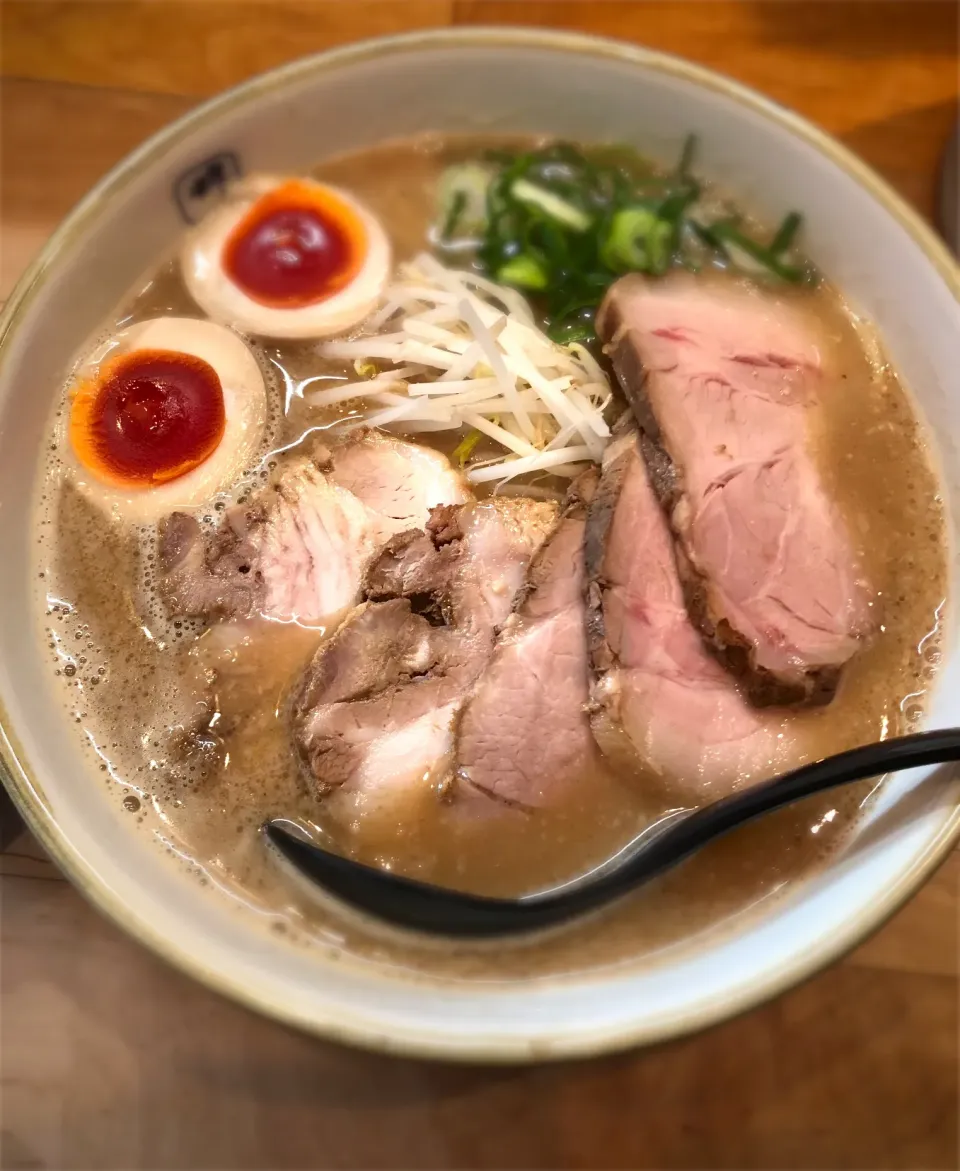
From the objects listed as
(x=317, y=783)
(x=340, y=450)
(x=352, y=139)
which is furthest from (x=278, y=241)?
(x=317, y=783)

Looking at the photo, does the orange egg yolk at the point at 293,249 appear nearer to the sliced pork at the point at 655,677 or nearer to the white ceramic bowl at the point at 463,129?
the white ceramic bowl at the point at 463,129

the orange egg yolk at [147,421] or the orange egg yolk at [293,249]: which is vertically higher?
the orange egg yolk at [293,249]

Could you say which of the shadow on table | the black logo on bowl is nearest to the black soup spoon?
the black logo on bowl

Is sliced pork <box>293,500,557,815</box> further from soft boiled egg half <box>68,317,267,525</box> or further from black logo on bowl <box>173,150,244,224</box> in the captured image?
black logo on bowl <box>173,150,244,224</box>

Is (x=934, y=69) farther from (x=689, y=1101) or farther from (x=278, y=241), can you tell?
(x=689, y=1101)

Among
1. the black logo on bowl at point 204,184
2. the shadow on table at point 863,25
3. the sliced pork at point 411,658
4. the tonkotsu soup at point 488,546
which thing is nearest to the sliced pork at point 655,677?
the tonkotsu soup at point 488,546

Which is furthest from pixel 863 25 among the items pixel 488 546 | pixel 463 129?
pixel 488 546
